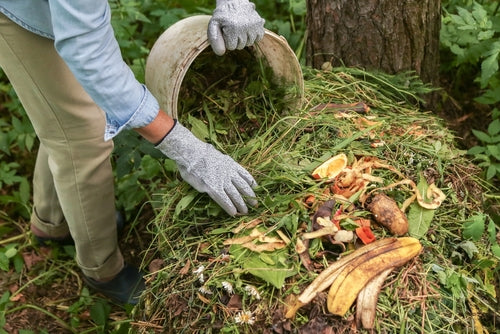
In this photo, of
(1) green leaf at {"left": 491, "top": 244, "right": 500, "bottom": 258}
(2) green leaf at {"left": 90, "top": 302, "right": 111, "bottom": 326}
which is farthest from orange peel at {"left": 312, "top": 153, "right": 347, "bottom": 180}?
(2) green leaf at {"left": 90, "top": 302, "right": 111, "bottom": 326}

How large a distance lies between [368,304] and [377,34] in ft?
3.99

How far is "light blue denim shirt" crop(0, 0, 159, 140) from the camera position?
4.72 ft

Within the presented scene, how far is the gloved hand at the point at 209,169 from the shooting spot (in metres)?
1.74

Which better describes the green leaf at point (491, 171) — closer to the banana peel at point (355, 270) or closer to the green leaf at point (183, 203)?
the banana peel at point (355, 270)

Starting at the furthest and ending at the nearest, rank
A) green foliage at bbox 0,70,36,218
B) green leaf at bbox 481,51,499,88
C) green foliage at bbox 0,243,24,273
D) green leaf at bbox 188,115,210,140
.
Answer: green foliage at bbox 0,70,36,218
green foliage at bbox 0,243,24,273
green leaf at bbox 481,51,499,88
green leaf at bbox 188,115,210,140

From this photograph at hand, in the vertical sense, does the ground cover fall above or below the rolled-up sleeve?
below

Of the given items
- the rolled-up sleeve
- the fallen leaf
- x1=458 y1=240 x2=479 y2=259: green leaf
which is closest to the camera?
the rolled-up sleeve

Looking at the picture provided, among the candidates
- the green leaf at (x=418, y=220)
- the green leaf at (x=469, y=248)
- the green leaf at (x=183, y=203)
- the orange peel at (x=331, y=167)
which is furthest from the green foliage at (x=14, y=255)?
the green leaf at (x=469, y=248)

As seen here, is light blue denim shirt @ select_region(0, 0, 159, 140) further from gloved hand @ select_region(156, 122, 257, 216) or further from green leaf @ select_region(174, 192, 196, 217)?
green leaf @ select_region(174, 192, 196, 217)

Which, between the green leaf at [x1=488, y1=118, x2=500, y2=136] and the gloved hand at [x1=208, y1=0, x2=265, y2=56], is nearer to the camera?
the gloved hand at [x1=208, y1=0, x2=265, y2=56]

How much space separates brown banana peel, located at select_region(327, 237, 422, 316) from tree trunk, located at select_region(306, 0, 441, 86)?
38.2 inches

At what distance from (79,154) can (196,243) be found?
22.0 inches

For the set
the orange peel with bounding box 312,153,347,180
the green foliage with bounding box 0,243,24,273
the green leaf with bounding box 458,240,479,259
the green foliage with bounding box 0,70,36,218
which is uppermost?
the orange peel with bounding box 312,153,347,180

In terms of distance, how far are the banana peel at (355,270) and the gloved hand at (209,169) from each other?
1.14 ft
